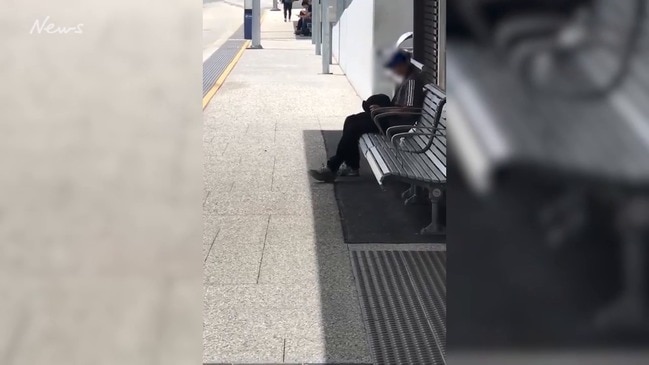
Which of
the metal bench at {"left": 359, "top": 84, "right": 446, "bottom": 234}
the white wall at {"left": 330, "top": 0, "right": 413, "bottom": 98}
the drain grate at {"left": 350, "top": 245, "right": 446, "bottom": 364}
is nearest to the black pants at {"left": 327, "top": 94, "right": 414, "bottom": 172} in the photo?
the metal bench at {"left": 359, "top": 84, "right": 446, "bottom": 234}

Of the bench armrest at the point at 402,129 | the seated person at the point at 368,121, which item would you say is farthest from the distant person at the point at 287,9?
the bench armrest at the point at 402,129

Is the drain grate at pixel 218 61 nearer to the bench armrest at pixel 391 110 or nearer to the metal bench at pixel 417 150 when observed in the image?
the bench armrest at pixel 391 110

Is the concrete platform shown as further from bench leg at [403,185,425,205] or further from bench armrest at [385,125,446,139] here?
bench armrest at [385,125,446,139]

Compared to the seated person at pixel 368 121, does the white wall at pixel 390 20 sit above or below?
above

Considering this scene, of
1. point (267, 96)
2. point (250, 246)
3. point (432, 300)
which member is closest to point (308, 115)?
point (267, 96)

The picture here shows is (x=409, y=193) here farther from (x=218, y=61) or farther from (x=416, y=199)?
(x=218, y=61)

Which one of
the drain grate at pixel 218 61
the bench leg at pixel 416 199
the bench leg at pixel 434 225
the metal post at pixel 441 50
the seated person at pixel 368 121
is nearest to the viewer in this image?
the bench leg at pixel 434 225

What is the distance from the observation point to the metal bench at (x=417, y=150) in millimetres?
6125

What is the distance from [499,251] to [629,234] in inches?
16.8

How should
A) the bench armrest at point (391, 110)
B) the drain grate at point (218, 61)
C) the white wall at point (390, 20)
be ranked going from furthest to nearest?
the drain grate at point (218, 61), the white wall at point (390, 20), the bench armrest at point (391, 110)

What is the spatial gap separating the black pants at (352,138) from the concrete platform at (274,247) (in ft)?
1.03

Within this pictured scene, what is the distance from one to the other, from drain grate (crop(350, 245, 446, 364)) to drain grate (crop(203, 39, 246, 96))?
346 inches

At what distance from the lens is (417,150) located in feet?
22.9

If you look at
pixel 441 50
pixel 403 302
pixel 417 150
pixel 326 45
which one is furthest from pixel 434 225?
pixel 326 45
